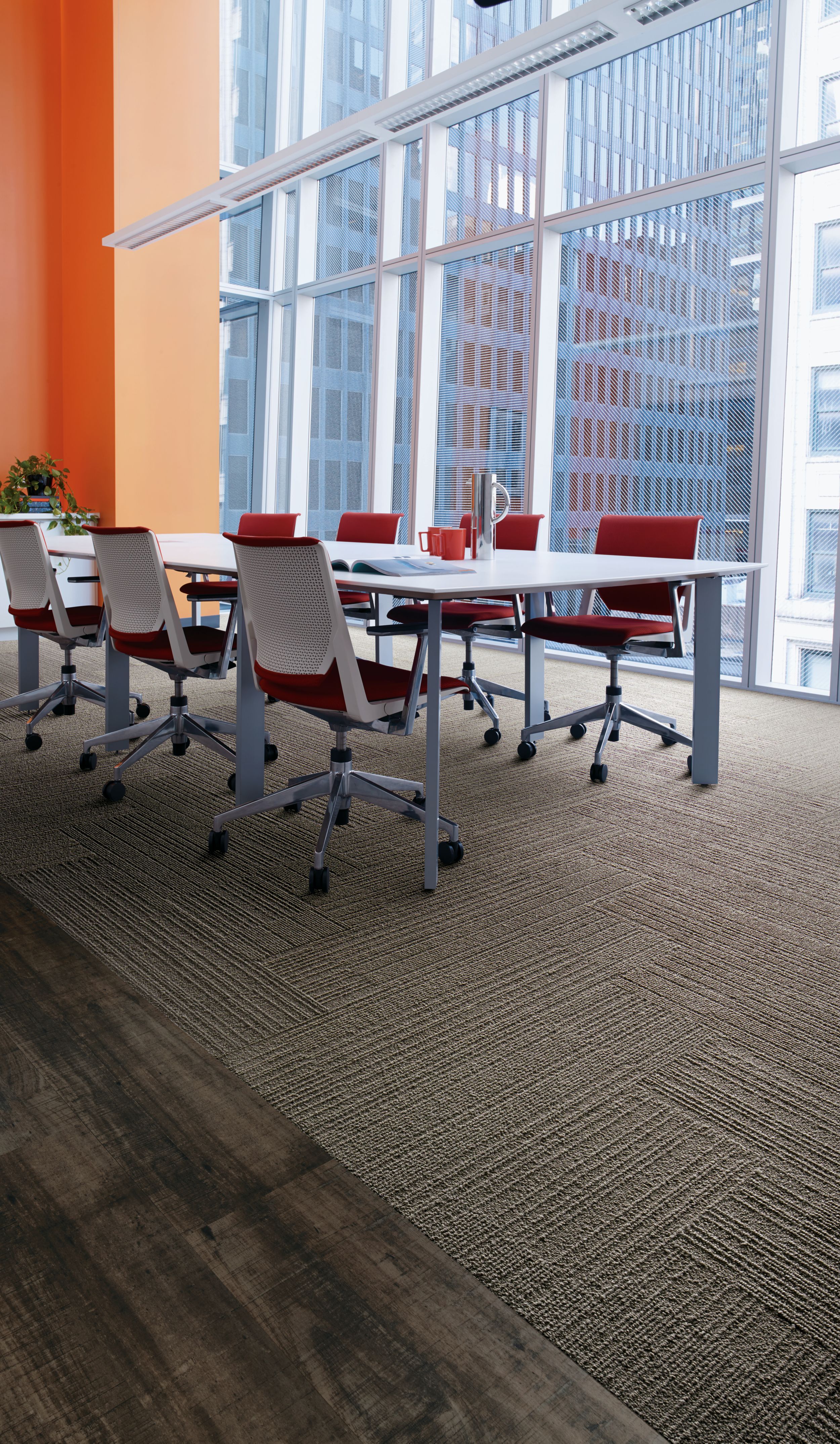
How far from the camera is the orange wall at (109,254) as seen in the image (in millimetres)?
6926

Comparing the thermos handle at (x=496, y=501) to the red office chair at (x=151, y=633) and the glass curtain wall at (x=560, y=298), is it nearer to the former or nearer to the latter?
the red office chair at (x=151, y=633)

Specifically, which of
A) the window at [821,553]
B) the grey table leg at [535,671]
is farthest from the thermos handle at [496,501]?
the window at [821,553]

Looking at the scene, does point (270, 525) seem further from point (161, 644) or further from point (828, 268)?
point (828, 268)

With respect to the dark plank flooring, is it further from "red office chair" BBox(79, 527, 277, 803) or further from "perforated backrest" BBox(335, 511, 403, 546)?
"perforated backrest" BBox(335, 511, 403, 546)

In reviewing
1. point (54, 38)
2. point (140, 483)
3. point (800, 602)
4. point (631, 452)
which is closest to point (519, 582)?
point (800, 602)

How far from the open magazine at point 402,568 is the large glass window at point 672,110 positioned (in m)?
3.44

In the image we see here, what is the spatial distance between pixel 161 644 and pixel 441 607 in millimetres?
1164

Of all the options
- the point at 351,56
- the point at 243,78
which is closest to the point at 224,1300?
the point at 351,56

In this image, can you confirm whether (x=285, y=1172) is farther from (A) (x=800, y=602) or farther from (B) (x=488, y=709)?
(A) (x=800, y=602)

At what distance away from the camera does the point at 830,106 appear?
192 inches

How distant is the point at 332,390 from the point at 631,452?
9.65ft

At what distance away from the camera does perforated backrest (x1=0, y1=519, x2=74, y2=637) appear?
12.8 ft

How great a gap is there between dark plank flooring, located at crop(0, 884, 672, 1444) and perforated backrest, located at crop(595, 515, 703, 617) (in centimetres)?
297

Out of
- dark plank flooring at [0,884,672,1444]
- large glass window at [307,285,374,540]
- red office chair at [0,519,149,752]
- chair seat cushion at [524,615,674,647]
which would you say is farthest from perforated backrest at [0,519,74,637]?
large glass window at [307,285,374,540]
